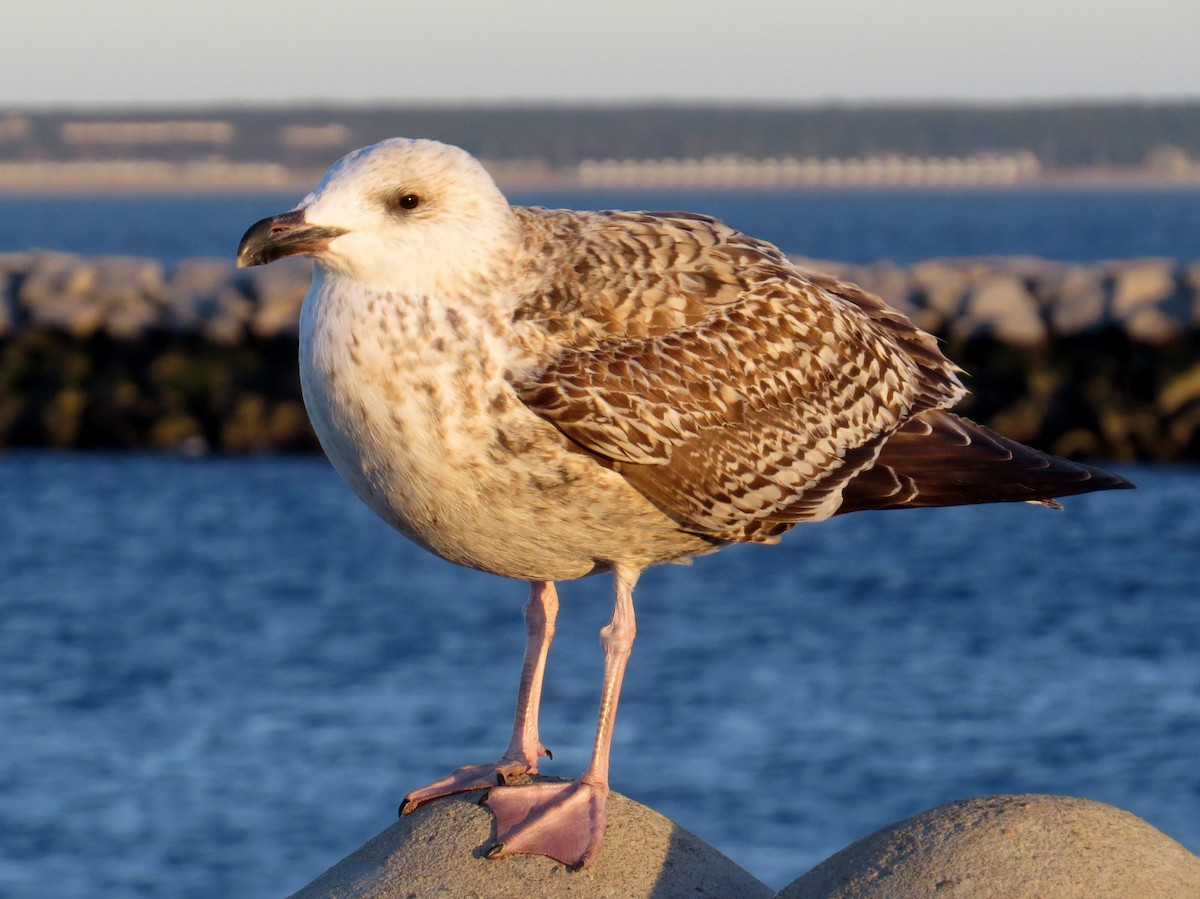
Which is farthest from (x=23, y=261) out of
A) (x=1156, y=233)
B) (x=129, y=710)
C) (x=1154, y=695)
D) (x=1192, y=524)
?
(x=1156, y=233)

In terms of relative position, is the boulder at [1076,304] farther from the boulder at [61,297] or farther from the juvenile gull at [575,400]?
the juvenile gull at [575,400]

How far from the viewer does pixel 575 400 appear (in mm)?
6312

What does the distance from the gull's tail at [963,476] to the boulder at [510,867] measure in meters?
1.41

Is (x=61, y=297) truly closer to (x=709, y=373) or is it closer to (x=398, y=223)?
(x=709, y=373)

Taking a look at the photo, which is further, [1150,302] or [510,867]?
[1150,302]

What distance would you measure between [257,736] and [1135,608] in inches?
481

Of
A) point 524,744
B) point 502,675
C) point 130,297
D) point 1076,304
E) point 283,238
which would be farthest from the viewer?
point 130,297

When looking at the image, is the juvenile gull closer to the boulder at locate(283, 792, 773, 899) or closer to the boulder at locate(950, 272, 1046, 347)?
the boulder at locate(283, 792, 773, 899)

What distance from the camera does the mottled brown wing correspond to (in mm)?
6480

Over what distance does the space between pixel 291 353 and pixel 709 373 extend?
27613 millimetres

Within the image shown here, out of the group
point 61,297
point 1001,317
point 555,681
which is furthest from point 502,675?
point 61,297

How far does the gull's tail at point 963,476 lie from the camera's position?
728cm

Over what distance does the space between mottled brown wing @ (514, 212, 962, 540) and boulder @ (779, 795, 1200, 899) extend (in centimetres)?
126

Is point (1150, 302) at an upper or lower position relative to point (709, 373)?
lower
